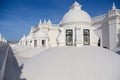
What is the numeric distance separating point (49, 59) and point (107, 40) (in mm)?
18303

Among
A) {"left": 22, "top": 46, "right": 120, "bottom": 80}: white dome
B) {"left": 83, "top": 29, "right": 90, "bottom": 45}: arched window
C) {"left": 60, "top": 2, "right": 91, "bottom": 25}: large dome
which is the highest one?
{"left": 60, "top": 2, "right": 91, "bottom": 25}: large dome

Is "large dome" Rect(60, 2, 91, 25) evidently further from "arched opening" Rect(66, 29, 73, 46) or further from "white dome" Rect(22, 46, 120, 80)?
"white dome" Rect(22, 46, 120, 80)

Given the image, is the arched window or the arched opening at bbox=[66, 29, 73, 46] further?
the arched opening at bbox=[66, 29, 73, 46]

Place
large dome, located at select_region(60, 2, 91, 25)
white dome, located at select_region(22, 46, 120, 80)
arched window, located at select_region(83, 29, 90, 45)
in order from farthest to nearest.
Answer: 1. large dome, located at select_region(60, 2, 91, 25)
2. arched window, located at select_region(83, 29, 90, 45)
3. white dome, located at select_region(22, 46, 120, 80)

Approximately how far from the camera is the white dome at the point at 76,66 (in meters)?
7.39

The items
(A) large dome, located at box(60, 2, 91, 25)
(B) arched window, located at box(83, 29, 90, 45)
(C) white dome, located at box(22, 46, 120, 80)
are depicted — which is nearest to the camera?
(C) white dome, located at box(22, 46, 120, 80)

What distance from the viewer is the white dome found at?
7394 mm

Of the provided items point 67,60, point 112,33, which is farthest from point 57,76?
→ point 112,33

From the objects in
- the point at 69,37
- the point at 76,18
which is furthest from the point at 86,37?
the point at 76,18

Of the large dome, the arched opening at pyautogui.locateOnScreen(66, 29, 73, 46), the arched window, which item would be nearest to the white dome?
the arched window

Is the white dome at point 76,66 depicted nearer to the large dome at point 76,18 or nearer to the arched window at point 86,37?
the arched window at point 86,37

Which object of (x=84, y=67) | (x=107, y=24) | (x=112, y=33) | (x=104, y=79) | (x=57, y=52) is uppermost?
(x=107, y=24)

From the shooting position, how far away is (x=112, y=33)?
23.0 m

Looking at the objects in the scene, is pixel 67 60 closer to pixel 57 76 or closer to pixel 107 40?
pixel 57 76
